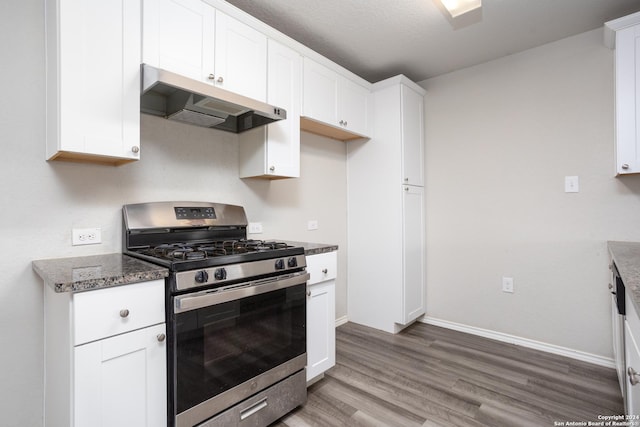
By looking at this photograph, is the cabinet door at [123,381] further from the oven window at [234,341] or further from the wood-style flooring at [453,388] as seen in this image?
the wood-style flooring at [453,388]

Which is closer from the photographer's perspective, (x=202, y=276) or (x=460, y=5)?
(x=202, y=276)

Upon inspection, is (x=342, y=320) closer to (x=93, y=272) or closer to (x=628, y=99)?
(x=93, y=272)

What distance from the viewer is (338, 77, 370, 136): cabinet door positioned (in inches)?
107

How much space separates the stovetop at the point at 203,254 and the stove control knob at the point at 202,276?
0.09 feet

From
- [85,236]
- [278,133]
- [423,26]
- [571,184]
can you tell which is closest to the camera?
[85,236]

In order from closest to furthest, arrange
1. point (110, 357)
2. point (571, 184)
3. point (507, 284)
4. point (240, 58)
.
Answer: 1. point (110, 357)
2. point (240, 58)
3. point (571, 184)
4. point (507, 284)

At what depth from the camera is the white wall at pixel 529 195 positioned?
2357 mm

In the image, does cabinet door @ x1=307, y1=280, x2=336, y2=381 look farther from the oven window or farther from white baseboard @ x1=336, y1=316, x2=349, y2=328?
white baseboard @ x1=336, y1=316, x2=349, y2=328

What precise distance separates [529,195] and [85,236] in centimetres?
309

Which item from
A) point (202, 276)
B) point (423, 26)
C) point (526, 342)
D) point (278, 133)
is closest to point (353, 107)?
point (423, 26)

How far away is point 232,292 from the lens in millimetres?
1442

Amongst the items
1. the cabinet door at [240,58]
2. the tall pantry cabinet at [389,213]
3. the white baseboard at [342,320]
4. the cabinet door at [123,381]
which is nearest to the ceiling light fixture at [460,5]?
the tall pantry cabinet at [389,213]

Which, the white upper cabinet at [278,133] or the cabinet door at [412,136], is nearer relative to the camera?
the white upper cabinet at [278,133]

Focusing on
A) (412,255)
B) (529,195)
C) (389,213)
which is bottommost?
(412,255)
